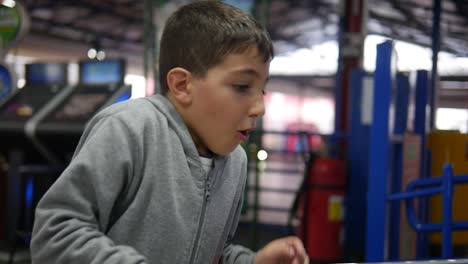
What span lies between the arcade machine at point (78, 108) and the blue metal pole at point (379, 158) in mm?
2400

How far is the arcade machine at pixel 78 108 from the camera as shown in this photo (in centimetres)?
409

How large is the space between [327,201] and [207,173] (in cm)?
364

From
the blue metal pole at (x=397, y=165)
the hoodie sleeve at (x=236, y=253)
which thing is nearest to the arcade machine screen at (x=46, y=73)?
the blue metal pole at (x=397, y=165)

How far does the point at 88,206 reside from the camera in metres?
0.82

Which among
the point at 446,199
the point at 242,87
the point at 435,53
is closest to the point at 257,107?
the point at 242,87

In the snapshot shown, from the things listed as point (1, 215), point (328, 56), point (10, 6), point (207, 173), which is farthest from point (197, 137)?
point (328, 56)

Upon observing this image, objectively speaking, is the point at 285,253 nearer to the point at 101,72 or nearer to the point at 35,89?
the point at 101,72

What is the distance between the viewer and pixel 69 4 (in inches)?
505

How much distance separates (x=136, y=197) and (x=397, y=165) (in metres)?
2.63

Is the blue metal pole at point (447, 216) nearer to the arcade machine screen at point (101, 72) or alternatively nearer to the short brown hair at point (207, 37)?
the short brown hair at point (207, 37)

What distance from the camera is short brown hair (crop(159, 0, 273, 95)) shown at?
955 millimetres

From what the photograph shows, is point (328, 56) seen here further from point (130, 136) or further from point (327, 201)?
point (130, 136)

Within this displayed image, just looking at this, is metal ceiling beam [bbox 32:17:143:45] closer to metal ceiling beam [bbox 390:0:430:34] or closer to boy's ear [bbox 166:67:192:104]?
metal ceiling beam [bbox 390:0:430:34]

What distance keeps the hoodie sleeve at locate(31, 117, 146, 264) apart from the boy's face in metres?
0.18
